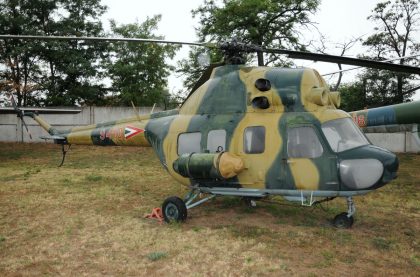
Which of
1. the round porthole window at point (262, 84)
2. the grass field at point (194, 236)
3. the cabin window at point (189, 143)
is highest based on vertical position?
the round porthole window at point (262, 84)

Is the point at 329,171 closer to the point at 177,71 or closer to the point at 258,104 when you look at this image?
the point at 258,104

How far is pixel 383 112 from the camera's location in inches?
489

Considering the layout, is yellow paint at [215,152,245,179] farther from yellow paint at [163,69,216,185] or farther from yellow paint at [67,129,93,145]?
yellow paint at [67,129,93,145]

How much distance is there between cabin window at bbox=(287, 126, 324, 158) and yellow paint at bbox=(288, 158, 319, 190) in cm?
12

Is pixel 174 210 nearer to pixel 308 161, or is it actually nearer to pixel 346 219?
pixel 308 161

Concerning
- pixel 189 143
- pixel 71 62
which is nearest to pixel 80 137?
pixel 189 143

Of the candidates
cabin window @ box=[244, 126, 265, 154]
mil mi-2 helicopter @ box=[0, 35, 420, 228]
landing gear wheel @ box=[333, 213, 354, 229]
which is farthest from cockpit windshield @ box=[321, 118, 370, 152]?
landing gear wheel @ box=[333, 213, 354, 229]

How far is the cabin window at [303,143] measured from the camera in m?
7.24

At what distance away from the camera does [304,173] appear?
726cm

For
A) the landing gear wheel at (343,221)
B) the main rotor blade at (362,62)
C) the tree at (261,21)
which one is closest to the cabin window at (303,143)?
the main rotor blade at (362,62)

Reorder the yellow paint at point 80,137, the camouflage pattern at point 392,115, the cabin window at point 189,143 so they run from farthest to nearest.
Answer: the camouflage pattern at point 392,115 < the yellow paint at point 80,137 < the cabin window at point 189,143

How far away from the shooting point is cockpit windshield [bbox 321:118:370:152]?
23.4 ft

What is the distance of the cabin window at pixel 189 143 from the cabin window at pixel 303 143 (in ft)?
6.90

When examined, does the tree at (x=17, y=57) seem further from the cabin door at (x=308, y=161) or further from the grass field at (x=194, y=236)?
the cabin door at (x=308, y=161)
